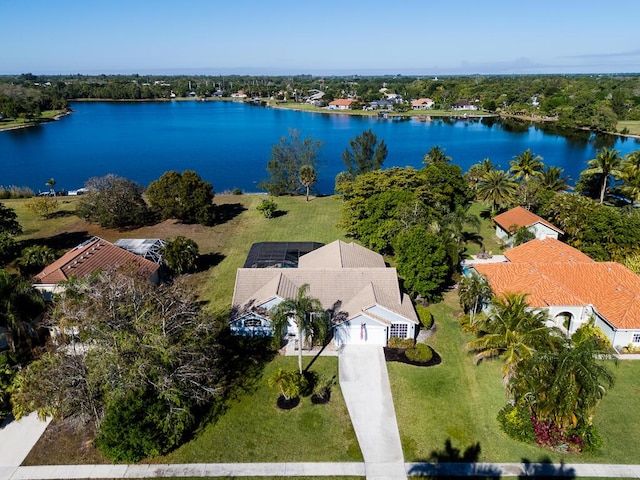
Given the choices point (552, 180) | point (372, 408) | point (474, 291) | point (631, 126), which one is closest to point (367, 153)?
point (552, 180)

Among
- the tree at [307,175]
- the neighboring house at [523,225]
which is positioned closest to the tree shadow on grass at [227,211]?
the tree at [307,175]

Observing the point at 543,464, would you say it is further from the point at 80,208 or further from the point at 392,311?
the point at 80,208

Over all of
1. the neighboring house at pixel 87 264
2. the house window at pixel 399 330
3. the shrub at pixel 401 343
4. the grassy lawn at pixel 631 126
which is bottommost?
the shrub at pixel 401 343

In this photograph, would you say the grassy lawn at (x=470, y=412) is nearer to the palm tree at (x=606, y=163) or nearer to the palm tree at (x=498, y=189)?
the palm tree at (x=498, y=189)

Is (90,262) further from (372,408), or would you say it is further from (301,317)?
(372,408)

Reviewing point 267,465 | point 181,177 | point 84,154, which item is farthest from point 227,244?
point 84,154

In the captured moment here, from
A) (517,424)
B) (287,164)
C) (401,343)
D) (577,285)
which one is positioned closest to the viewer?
(517,424)
